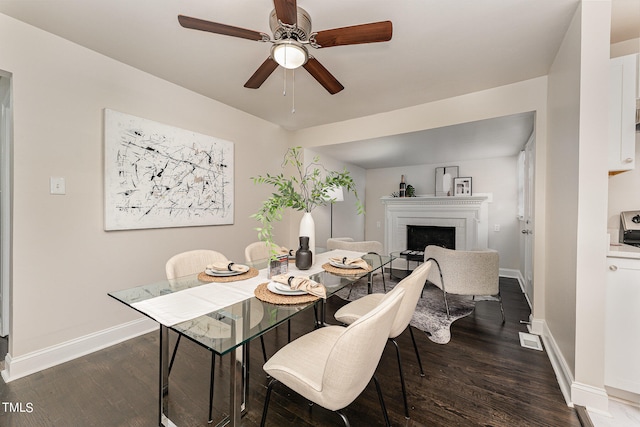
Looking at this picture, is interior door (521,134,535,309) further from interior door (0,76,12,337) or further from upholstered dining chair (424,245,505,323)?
interior door (0,76,12,337)

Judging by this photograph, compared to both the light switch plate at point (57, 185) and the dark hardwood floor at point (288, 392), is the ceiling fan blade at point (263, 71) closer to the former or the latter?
the light switch plate at point (57, 185)

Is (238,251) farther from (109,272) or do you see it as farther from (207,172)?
(109,272)

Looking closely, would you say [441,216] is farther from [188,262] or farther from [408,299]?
[188,262]

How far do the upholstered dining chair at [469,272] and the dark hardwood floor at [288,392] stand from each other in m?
0.57

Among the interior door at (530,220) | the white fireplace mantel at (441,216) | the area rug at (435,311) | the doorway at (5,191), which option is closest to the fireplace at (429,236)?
the white fireplace mantel at (441,216)

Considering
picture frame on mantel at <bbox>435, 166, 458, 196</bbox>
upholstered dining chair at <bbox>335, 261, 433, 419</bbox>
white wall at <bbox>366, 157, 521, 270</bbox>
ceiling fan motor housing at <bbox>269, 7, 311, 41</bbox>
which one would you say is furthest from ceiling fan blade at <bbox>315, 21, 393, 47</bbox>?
white wall at <bbox>366, 157, 521, 270</bbox>

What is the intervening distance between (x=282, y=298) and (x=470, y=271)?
225 centimetres

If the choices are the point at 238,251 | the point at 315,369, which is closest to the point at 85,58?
the point at 238,251

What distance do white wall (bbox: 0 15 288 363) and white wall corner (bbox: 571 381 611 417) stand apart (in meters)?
3.24

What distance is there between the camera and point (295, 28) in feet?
4.69

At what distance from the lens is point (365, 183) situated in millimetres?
5805

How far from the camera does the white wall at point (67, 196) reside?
1738 mm

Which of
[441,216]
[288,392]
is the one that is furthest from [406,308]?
[441,216]

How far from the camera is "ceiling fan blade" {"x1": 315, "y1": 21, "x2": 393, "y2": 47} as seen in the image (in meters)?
1.35
